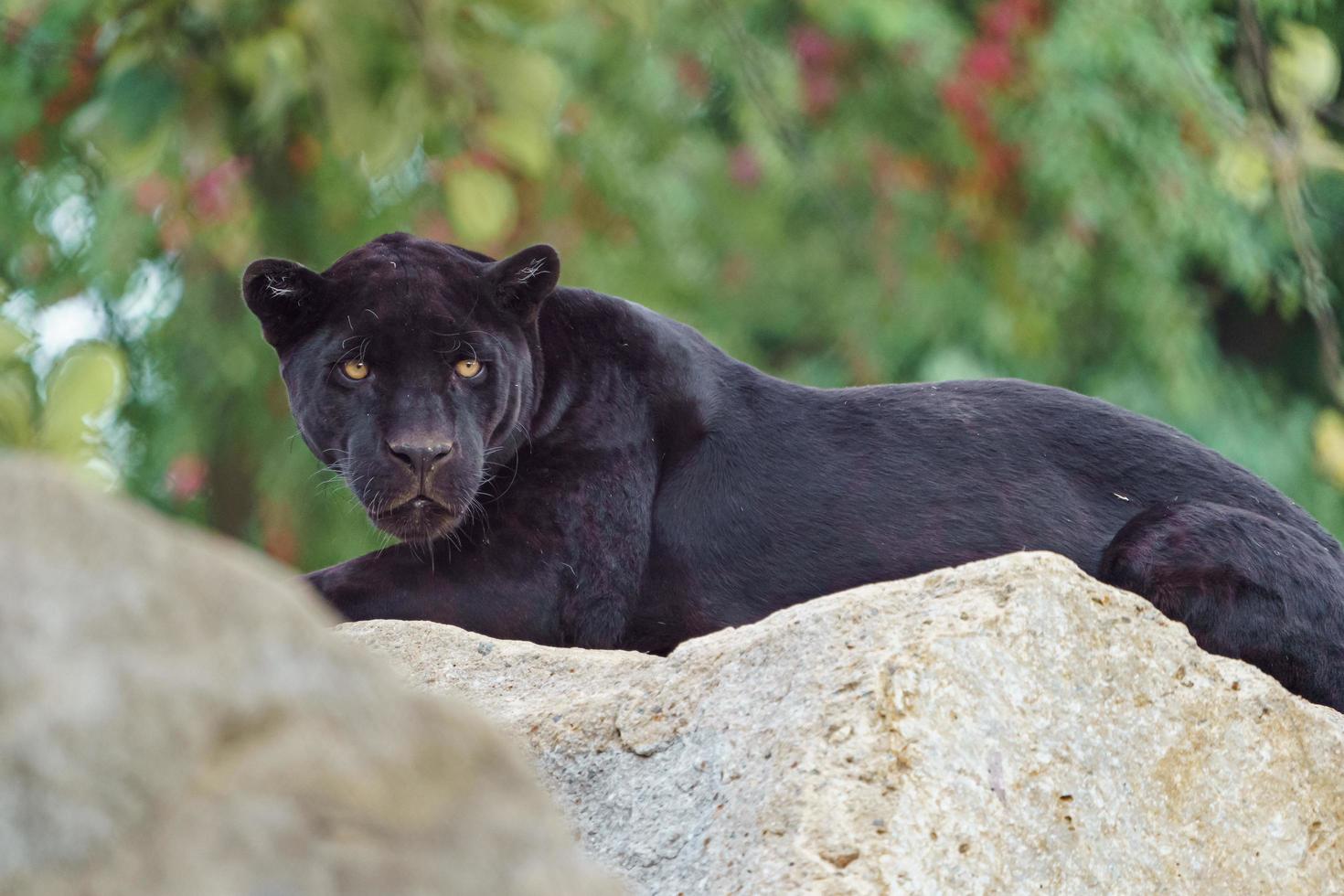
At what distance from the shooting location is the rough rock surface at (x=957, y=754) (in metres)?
2.75

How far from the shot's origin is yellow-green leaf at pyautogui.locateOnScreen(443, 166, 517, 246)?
12.4ft

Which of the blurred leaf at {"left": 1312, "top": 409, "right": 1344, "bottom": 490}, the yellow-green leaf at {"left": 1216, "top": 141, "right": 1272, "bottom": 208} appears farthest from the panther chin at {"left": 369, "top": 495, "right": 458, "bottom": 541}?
the blurred leaf at {"left": 1312, "top": 409, "right": 1344, "bottom": 490}

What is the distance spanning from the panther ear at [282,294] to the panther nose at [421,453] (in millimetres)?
638

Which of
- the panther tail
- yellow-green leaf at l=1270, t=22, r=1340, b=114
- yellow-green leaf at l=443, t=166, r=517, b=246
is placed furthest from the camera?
yellow-green leaf at l=1270, t=22, r=1340, b=114

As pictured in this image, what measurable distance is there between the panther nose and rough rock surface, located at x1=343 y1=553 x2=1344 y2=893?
1.13m

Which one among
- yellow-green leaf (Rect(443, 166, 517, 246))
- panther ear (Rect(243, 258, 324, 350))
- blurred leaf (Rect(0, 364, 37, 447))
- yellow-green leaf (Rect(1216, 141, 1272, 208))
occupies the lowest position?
panther ear (Rect(243, 258, 324, 350))

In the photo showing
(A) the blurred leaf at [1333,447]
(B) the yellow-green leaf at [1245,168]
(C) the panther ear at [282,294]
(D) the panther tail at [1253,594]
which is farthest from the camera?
(A) the blurred leaf at [1333,447]

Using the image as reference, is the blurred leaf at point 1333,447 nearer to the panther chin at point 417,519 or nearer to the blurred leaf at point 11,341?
the panther chin at point 417,519

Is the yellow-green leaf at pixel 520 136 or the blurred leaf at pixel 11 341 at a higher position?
the yellow-green leaf at pixel 520 136

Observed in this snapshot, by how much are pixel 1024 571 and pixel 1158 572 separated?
1.26 m

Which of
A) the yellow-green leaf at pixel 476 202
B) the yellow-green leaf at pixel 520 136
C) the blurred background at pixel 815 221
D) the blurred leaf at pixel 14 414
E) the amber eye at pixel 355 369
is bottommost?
the blurred background at pixel 815 221

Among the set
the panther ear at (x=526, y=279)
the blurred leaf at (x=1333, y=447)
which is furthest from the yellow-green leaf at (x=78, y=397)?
the blurred leaf at (x=1333, y=447)

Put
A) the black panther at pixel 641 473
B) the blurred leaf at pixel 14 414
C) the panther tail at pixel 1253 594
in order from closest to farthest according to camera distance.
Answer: the blurred leaf at pixel 14 414, the panther tail at pixel 1253 594, the black panther at pixel 641 473

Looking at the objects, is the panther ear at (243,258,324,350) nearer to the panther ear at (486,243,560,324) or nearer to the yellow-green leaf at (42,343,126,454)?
the panther ear at (486,243,560,324)
